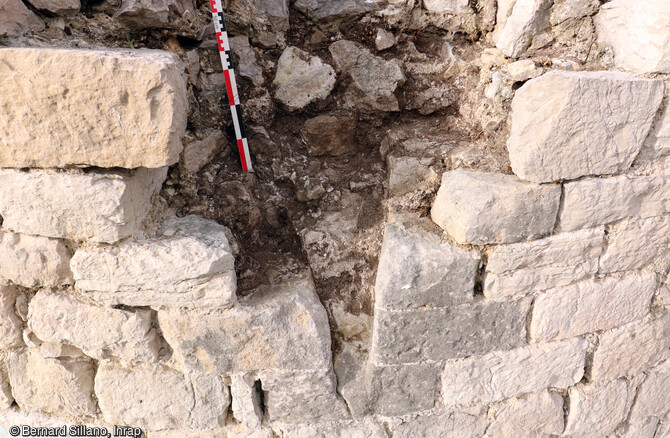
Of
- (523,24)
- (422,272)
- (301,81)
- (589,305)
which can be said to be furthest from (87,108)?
(589,305)

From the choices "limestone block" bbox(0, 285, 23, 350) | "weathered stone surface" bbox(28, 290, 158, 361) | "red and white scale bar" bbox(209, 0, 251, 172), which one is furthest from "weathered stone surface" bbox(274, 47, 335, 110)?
"limestone block" bbox(0, 285, 23, 350)

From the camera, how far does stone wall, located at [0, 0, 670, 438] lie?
210 centimetres

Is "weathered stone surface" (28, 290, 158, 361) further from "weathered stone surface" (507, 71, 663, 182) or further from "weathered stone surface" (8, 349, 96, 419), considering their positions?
"weathered stone surface" (507, 71, 663, 182)

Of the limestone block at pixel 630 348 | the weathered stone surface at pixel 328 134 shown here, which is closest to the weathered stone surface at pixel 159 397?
the weathered stone surface at pixel 328 134

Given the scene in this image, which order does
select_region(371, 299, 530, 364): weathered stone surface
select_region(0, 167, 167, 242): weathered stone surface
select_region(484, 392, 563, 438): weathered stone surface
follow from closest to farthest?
select_region(0, 167, 167, 242): weathered stone surface → select_region(371, 299, 530, 364): weathered stone surface → select_region(484, 392, 563, 438): weathered stone surface

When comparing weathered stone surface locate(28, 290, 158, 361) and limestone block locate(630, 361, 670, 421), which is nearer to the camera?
weathered stone surface locate(28, 290, 158, 361)

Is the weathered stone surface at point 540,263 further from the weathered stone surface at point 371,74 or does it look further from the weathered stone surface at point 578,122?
the weathered stone surface at point 371,74

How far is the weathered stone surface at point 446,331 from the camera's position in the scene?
2.37 metres

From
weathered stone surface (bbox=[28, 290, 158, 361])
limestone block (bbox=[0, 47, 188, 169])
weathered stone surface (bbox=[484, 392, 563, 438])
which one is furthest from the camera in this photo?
weathered stone surface (bbox=[484, 392, 563, 438])

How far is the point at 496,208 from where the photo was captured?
223 centimetres

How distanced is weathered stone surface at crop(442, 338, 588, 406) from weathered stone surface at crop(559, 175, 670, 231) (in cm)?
69

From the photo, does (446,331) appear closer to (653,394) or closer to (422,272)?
(422,272)

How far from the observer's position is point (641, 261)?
2590mm

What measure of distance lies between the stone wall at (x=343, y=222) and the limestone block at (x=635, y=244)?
0.01 m
